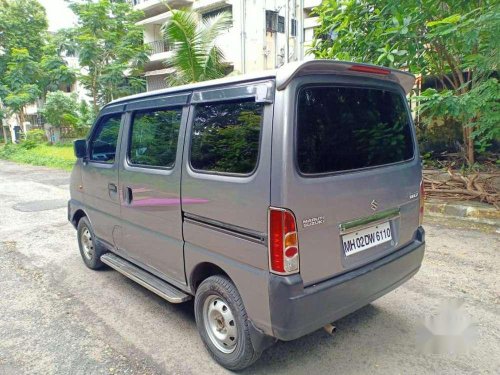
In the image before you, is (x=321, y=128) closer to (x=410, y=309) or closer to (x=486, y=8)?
(x=410, y=309)

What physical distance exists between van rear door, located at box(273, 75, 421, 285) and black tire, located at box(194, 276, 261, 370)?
0.53 meters

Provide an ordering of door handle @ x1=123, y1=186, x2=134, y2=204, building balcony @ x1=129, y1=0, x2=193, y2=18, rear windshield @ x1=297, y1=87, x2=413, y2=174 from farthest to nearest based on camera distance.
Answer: building balcony @ x1=129, y1=0, x2=193, y2=18 → door handle @ x1=123, y1=186, x2=134, y2=204 → rear windshield @ x1=297, y1=87, x2=413, y2=174

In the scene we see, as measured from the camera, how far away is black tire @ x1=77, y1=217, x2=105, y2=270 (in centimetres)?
420

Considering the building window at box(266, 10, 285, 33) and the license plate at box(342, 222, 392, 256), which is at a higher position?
the building window at box(266, 10, 285, 33)

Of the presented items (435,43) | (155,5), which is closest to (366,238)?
(435,43)

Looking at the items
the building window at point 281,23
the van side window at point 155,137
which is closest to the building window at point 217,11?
the building window at point 281,23

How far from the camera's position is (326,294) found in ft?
7.25

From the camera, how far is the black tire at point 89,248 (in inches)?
165

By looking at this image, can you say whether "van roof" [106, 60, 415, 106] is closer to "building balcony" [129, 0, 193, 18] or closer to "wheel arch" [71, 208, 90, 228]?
"wheel arch" [71, 208, 90, 228]

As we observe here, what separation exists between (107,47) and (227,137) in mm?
16590

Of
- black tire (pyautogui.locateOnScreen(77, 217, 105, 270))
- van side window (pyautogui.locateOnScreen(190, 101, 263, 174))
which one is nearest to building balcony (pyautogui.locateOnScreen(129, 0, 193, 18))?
black tire (pyautogui.locateOnScreen(77, 217, 105, 270))

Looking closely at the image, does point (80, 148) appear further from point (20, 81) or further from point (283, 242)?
point (20, 81)

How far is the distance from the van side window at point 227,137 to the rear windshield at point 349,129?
30 centimetres

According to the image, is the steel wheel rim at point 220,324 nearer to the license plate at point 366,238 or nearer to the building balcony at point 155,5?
the license plate at point 366,238
